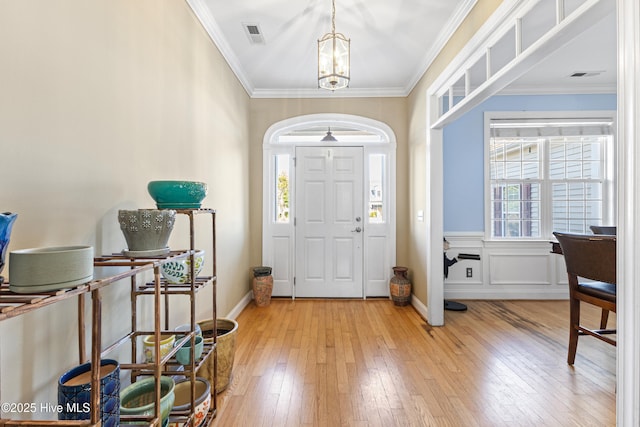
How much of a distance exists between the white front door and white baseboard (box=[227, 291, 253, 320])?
2.07ft

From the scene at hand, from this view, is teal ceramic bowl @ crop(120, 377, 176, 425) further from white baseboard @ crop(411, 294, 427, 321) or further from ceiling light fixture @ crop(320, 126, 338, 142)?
ceiling light fixture @ crop(320, 126, 338, 142)

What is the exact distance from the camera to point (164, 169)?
1.94 metres

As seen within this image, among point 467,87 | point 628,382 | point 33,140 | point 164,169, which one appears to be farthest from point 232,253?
point 628,382

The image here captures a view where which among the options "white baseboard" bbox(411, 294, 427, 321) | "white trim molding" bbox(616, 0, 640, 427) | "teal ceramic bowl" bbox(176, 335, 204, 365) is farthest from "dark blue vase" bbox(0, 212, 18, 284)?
"white baseboard" bbox(411, 294, 427, 321)

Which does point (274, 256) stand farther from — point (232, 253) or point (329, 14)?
point (329, 14)

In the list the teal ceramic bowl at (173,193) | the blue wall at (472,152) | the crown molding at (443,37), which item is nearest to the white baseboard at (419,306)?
the blue wall at (472,152)

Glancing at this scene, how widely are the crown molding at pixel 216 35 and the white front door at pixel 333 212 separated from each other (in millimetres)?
Answer: 1203

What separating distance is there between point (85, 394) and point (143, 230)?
59 cm

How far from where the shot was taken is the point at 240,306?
3.59 meters

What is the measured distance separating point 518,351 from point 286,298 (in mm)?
2656

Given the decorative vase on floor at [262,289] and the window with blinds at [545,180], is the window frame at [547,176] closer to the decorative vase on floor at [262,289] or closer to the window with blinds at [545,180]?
the window with blinds at [545,180]

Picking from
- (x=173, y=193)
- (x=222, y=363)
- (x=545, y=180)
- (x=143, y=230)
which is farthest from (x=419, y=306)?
(x=143, y=230)

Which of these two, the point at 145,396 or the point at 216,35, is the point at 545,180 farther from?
the point at 145,396

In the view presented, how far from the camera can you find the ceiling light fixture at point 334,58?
2.05 metres
